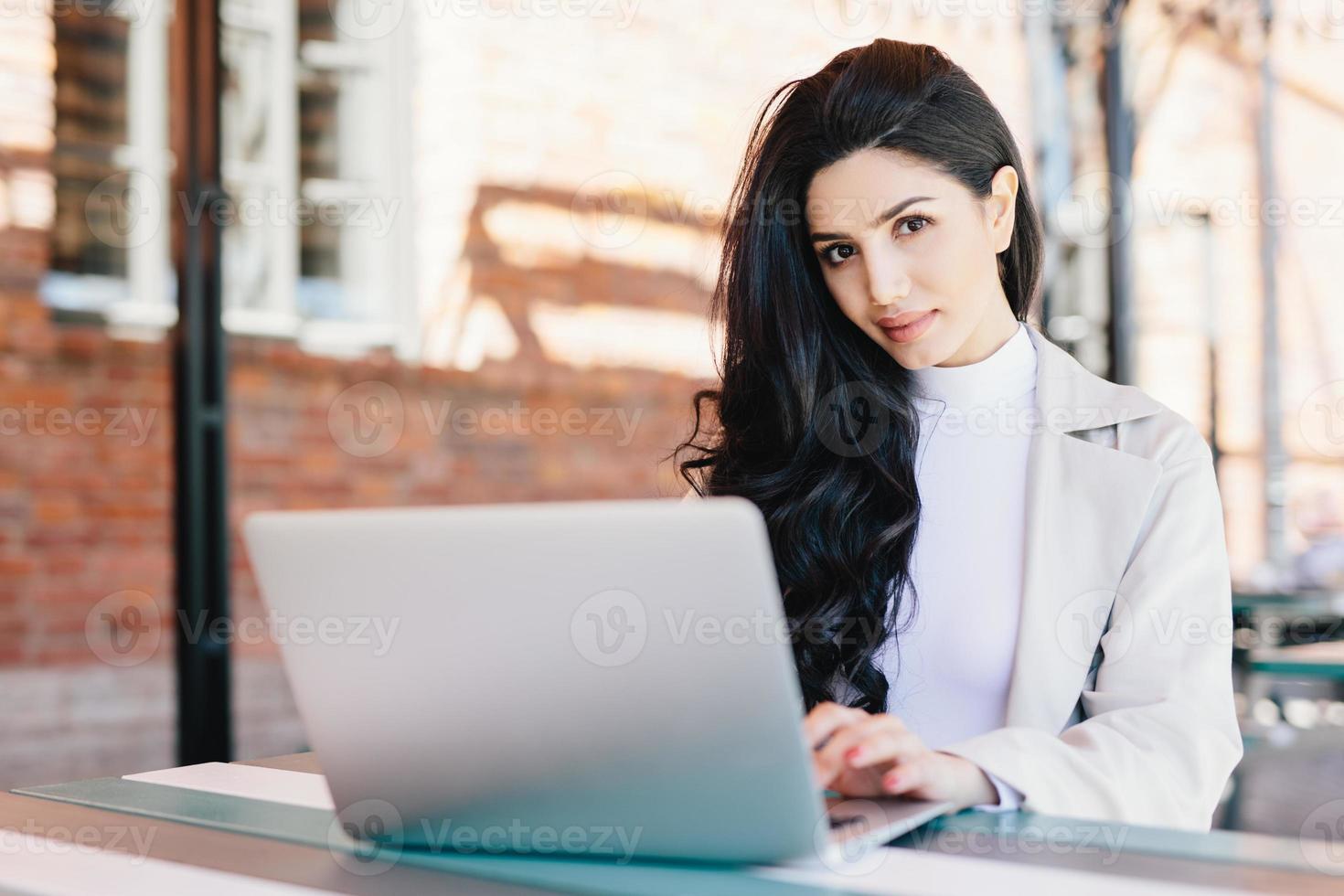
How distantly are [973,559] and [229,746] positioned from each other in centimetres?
246

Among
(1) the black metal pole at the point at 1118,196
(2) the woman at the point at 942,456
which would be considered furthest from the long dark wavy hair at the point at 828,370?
(1) the black metal pole at the point at 1118,196

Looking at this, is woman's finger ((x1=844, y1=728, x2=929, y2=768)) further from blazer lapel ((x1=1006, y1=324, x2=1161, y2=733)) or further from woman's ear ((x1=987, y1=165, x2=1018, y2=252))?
woman's ear ((x1=987, y1=165, x2=1018, y2=252))

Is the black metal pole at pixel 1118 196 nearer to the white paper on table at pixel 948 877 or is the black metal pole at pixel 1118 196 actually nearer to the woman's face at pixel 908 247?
the woman's face at pixel 908 247

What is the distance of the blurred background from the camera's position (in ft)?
12.8

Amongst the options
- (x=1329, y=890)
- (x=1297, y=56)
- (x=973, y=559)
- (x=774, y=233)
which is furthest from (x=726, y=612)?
(x=1297, y=56)

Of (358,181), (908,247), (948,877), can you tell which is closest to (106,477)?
(358,181)

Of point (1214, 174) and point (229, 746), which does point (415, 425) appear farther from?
point (1214, 174)

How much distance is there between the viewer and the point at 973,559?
1.63 m

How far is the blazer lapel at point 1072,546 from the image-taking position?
1463 millimetres

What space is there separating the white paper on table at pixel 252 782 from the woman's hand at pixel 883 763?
40cm

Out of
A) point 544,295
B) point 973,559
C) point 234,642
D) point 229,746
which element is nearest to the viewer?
point 973,559

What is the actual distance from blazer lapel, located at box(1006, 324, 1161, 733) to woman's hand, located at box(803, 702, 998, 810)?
460mm

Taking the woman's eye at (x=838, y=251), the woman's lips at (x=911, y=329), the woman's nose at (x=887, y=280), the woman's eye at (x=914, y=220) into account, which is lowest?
the woman's lips at (x=911, y=329)

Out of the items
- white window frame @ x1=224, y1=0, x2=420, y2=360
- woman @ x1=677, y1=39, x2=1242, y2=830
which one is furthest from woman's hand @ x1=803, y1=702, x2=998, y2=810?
white window frame @ x1=224, y1=0, x2=420, y2=360
